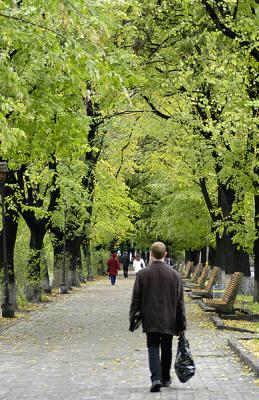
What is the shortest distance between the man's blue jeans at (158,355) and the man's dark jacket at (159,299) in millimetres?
132

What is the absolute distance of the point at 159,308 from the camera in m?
10.6

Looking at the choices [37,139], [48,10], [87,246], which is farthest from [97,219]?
[48,10]

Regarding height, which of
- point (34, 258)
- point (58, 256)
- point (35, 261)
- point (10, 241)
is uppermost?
point (58, 256)

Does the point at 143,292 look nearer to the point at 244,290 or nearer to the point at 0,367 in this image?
the point at 0,367

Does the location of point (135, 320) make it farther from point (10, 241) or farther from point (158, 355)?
point (10, 241)

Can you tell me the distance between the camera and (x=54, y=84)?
786 inches

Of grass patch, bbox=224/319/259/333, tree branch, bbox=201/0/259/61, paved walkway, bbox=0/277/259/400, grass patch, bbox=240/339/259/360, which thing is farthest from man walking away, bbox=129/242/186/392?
tree branch, bbox=201/0/259/61

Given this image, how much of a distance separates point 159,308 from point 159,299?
4.3 inches

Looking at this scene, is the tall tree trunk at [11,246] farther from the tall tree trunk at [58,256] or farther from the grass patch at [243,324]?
the tall tree trunk at [58,256]

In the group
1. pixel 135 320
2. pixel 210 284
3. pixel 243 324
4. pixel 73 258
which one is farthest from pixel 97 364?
pixel 73 258

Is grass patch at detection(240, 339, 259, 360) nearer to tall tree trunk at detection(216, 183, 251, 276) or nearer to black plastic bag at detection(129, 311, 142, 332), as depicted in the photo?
black plastic bag at detection(129, 311, 142, 332)

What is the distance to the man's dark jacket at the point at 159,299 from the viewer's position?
10.5 metres

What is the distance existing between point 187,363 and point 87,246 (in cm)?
4379

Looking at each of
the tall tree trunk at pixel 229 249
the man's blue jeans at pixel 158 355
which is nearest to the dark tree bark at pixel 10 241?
the tall tree trunk at pixel 229 249
